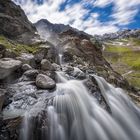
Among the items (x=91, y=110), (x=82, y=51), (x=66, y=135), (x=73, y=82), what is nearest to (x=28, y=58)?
(x=73, y=82)

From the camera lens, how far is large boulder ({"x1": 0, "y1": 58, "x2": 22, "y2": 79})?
24.9 m

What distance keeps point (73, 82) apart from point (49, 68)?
15.7 feet

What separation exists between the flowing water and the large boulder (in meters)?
5.61

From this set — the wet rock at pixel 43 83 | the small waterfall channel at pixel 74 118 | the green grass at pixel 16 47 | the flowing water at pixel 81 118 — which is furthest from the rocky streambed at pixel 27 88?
the green grass at pixel 16 47

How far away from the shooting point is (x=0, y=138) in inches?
687

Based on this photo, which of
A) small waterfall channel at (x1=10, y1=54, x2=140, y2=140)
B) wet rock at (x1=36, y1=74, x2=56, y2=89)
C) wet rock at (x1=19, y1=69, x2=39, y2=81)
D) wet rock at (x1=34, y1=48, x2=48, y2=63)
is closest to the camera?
small waterfall channel at (x1=10, y1=54, x2=140, y2=140)

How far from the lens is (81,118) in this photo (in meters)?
22.2

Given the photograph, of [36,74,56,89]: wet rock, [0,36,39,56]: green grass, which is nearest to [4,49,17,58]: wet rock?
[0,36,39,56]: green grass

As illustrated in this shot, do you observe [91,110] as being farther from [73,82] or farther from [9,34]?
[9,34]

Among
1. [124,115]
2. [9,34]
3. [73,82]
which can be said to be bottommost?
[124,115]

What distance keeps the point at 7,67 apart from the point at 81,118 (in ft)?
32.8

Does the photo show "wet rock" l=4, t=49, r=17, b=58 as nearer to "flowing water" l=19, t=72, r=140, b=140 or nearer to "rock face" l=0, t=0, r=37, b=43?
"flowing water" l=19, t=72, r=140, b=140

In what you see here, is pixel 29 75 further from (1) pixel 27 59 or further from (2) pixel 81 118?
(2) pixel 81 118

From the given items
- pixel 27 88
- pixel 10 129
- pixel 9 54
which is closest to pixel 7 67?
pixel 27 88
